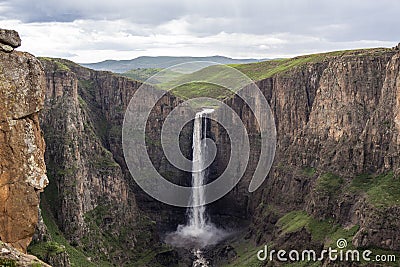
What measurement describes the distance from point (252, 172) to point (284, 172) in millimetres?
12606

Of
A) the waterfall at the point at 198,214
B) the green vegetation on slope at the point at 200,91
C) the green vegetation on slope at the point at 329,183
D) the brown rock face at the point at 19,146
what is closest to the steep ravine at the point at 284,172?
the green vegetation on slope at the point at 329,183

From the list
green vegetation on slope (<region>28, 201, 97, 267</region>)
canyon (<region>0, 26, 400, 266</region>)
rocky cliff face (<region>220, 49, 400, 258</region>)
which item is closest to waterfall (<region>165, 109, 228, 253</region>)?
canyon (<region>0, 26, 400, 266</region>)

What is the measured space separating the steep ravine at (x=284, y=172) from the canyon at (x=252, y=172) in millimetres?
216

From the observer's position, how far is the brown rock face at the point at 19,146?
2373cm

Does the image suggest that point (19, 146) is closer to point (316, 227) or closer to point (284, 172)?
point (316, 227)

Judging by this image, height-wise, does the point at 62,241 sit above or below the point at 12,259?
below

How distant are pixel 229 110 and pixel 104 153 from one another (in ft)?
104

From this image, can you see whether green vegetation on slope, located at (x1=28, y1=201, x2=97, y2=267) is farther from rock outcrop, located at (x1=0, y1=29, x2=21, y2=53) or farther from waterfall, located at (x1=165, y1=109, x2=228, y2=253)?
rock outcrop, located at (x1=0, y1=29, x2=21, y2=53)

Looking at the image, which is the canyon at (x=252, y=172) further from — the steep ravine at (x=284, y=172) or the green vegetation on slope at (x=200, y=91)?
the green vegetation on slope at (x=200, y=91)

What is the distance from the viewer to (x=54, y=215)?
79250 millimetres

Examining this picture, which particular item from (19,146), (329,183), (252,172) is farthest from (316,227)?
(19,146)

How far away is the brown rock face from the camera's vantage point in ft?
77.9

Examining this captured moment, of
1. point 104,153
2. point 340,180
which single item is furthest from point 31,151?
point 104,153

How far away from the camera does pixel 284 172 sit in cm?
9419
